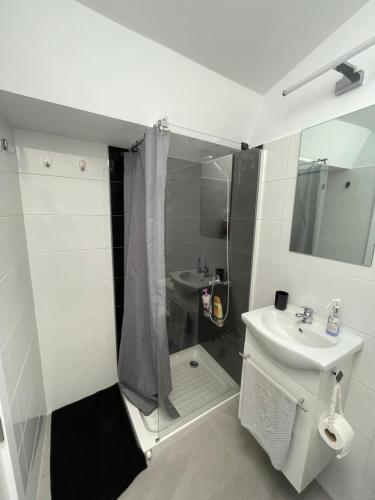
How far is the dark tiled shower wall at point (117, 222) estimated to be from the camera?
5.09ft

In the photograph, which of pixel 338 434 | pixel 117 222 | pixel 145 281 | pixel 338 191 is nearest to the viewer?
pixel 338 434

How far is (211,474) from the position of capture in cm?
126

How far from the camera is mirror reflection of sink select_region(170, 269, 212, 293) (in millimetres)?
1760

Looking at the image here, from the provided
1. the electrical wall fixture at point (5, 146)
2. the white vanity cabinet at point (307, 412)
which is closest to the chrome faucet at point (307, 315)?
the white vanity cabinet at point (307, 412)

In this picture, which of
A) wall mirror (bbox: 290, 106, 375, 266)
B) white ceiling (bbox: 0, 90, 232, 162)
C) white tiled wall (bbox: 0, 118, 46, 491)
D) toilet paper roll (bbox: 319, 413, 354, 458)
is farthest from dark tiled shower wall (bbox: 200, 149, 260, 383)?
white tiled wall (bbox: 0, 118, 46, 491)

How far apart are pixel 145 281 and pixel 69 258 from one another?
0.59m

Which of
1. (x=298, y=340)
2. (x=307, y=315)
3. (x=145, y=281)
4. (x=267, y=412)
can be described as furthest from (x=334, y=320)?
(x=145, y=281)

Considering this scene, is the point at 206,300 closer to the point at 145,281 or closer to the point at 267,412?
Answer: the point at 145,281

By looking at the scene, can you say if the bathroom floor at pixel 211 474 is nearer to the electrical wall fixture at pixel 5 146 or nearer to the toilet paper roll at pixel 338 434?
the toilet paper roll at pixel 338 434

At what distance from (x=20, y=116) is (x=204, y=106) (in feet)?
3.44

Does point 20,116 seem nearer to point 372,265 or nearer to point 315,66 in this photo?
point 315,66

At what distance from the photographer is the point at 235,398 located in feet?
5.79

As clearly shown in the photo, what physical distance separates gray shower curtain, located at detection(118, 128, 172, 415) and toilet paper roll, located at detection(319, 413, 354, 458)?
0.96 m

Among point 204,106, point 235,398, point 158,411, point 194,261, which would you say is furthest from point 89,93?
point 235,398
